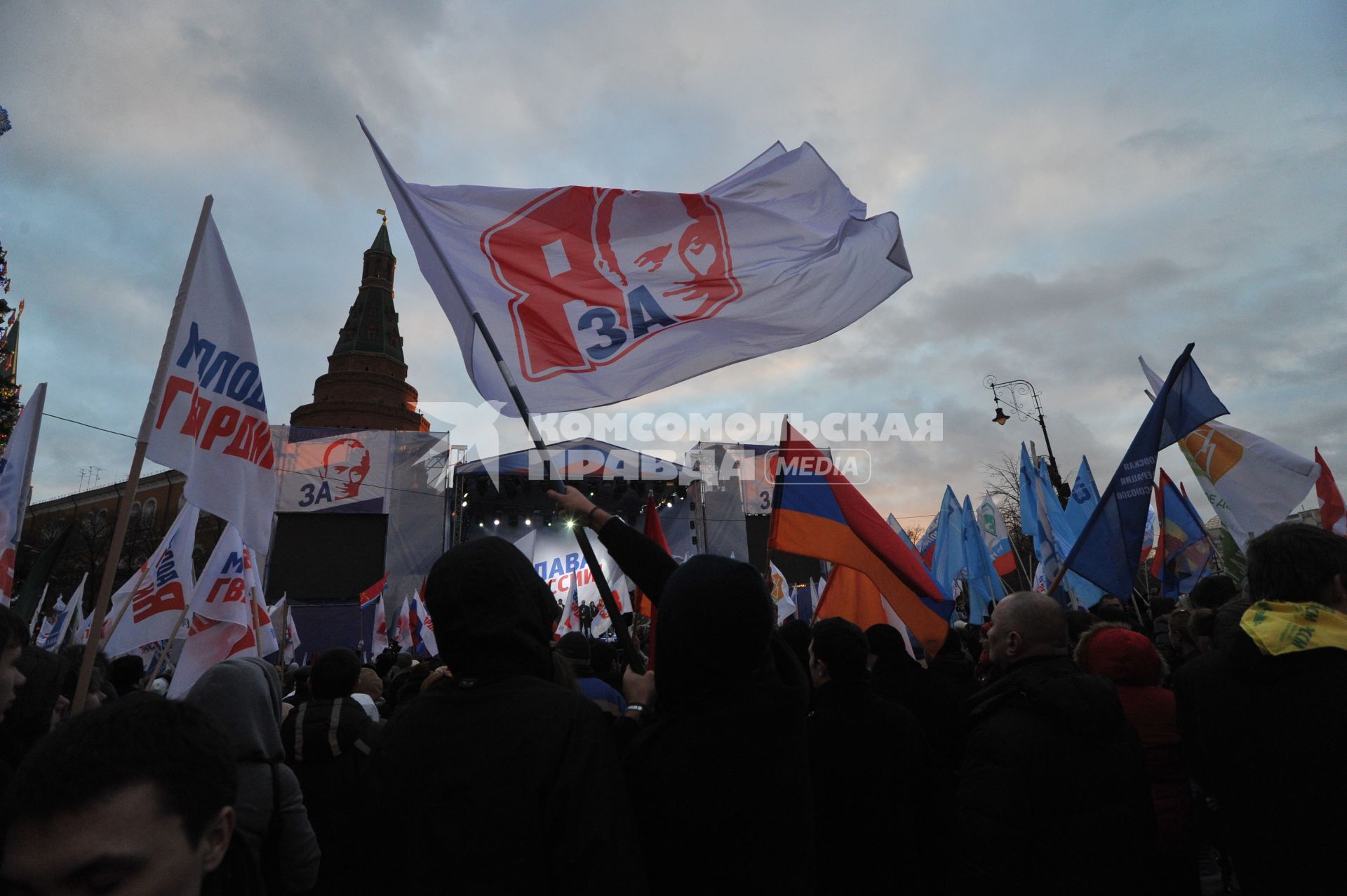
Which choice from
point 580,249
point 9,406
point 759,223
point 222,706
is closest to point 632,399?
point 580,249

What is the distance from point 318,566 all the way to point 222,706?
29.4m

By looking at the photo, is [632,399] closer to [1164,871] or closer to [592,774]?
[592,774]

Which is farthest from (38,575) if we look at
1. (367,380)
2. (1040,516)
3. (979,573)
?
(367,380)

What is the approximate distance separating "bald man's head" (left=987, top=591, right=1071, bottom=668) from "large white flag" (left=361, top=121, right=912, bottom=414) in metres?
2.05

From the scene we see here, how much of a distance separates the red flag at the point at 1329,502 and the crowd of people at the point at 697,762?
6054 millimetres

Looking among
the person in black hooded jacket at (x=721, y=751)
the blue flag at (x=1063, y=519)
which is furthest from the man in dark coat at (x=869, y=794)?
the blue flag at (x=1063, y=519)

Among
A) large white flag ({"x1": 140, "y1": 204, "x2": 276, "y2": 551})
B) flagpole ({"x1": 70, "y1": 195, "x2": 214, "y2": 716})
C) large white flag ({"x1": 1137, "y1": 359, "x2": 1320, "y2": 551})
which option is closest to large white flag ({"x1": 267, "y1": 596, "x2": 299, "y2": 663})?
large white flag ({"x1": 140, "y1": 204, "x2": 276, "y2": 551})

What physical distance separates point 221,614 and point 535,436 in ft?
15.4

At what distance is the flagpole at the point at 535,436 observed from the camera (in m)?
2.26

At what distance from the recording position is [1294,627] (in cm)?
214

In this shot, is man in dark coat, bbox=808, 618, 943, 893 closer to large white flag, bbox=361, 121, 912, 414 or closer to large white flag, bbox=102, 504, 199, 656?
large white flag, bbox=361, 121, 912, 414

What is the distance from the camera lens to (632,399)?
12.9 feet

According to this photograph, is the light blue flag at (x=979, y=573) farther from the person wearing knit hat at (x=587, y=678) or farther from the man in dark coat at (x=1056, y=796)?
the man in dark coat at (x=1056, y=796)

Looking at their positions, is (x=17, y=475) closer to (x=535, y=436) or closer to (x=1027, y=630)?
(x=535, y=436)
